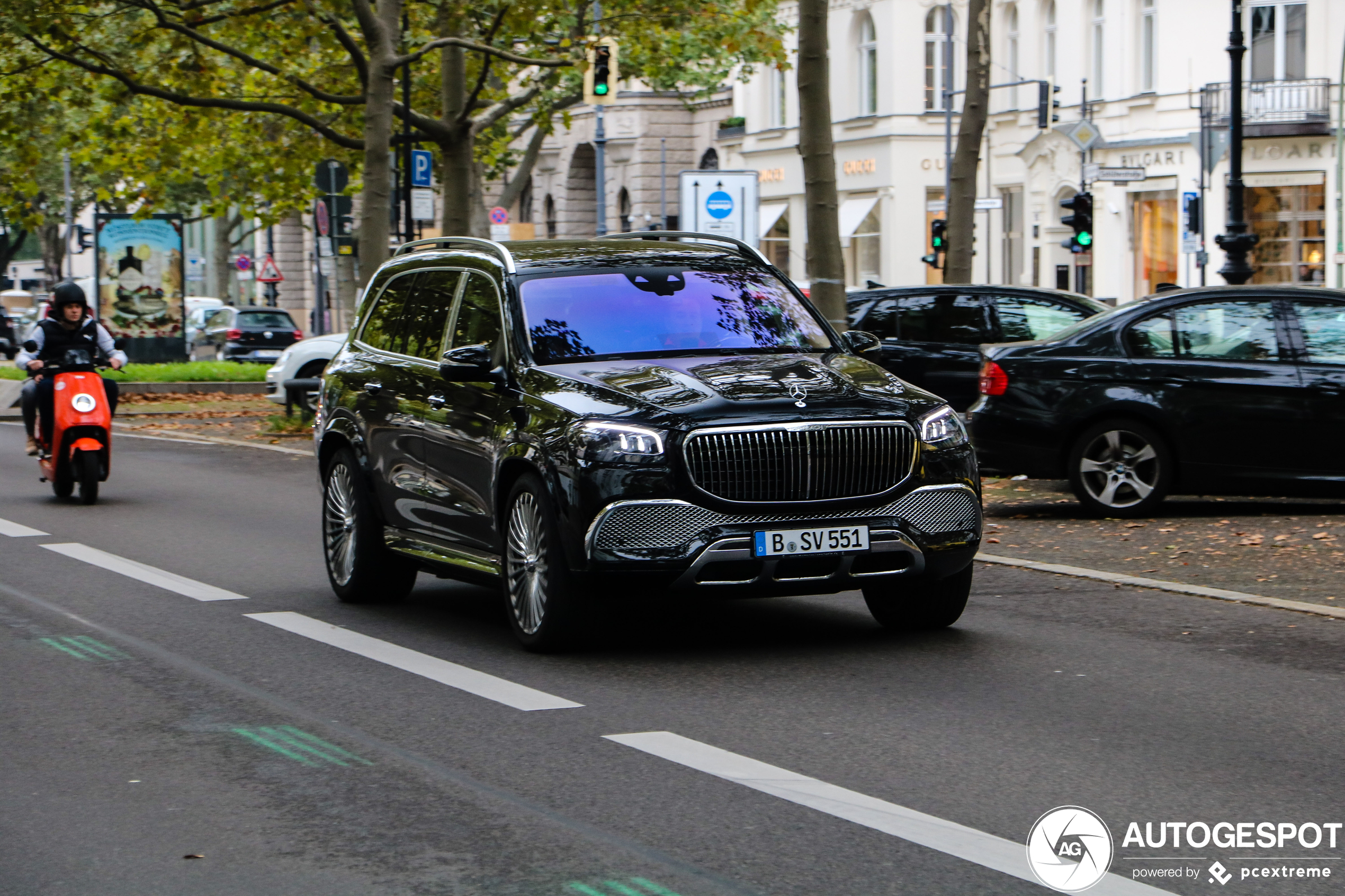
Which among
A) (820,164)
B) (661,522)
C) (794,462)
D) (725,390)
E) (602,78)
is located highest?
(602,78)

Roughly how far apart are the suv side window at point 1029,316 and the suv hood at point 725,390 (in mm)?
9879

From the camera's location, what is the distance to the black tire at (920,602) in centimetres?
904

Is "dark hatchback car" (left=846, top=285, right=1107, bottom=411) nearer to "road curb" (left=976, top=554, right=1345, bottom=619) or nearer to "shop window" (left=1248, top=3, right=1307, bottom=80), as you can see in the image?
"road curb" (left=976, top=554, right=1345, bottom=619)

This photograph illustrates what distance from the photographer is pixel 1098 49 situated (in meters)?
48.2

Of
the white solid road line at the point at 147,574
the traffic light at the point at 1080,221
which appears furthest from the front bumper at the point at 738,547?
the traffic light at the point at 1080,221

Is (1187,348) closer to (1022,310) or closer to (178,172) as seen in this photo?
(1022,310)

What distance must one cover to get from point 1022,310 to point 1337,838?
13621 mm

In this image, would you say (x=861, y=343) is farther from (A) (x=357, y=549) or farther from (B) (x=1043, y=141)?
(B) (x=1043, y=141)

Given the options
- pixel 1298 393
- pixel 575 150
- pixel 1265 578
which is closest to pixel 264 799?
pixel 1265 578

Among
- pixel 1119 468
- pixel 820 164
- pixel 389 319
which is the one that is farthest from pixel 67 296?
pixel 1119 468

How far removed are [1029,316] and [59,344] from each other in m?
8.28

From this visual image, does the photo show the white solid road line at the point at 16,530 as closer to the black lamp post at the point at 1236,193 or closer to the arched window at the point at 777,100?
the black lamp post at the point at 1236,193

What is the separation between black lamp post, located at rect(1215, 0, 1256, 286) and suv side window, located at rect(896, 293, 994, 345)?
4464 mm

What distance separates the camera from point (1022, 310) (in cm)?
1878
